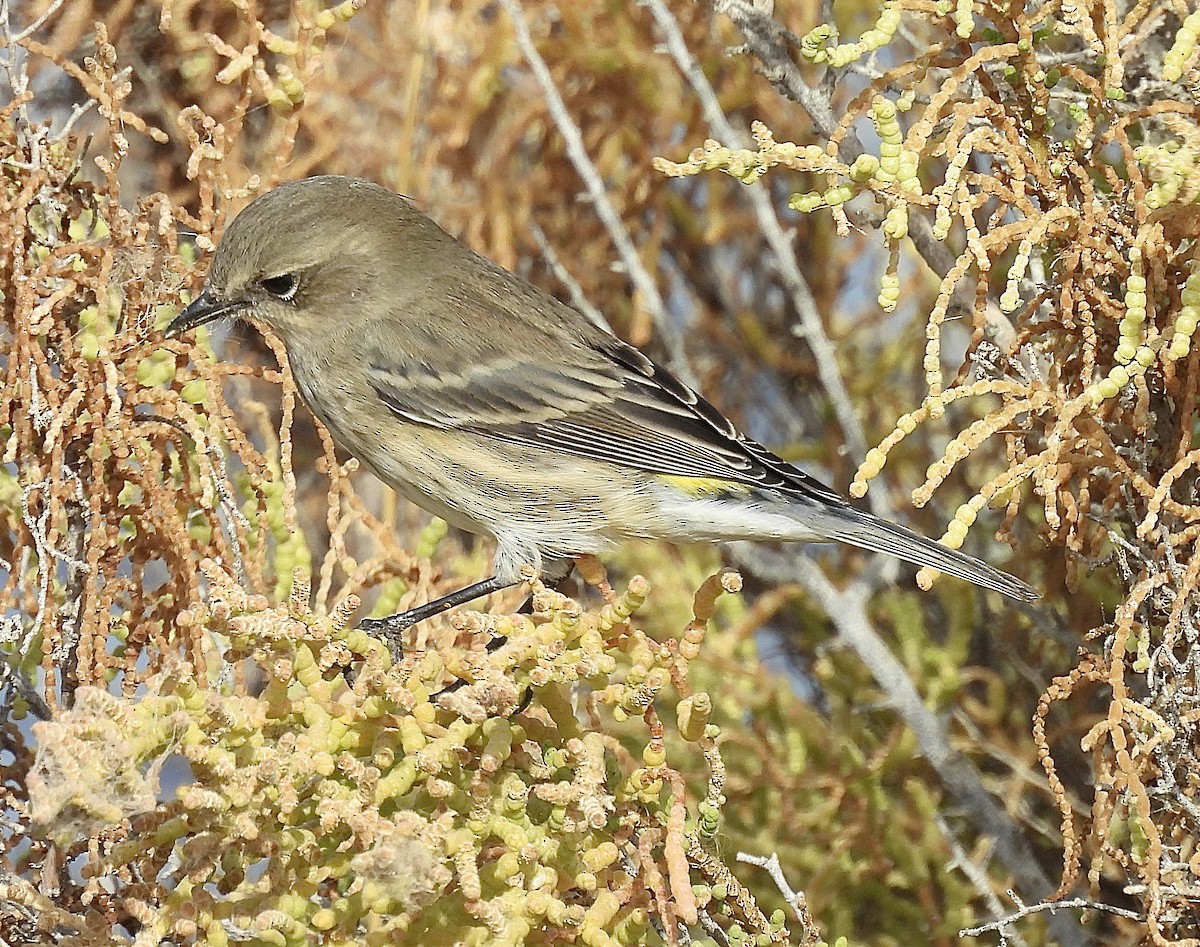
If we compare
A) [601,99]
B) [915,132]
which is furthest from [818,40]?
[601,99]

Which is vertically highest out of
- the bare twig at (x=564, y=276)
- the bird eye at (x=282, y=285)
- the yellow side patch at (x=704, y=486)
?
the bird eye at (x=282, y=285)

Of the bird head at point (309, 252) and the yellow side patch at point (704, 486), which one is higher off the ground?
the bird head at point (309, 252)

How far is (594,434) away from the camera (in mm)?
2982

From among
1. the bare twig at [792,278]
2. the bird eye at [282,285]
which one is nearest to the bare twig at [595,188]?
the bare twig at [792,278]

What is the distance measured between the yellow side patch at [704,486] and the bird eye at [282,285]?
2.86 feet

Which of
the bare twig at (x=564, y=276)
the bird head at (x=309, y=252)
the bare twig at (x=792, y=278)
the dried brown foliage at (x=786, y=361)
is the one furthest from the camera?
the bare twig at (x=564, y=276)

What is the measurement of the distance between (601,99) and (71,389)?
1.75m

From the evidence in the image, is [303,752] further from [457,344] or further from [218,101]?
[218,101]

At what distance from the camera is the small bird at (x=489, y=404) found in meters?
2.85

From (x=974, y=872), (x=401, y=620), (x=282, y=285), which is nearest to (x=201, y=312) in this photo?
(x=282, y=285)

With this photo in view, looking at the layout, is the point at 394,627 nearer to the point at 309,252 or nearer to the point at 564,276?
the point at 309,252

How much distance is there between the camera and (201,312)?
2480mm

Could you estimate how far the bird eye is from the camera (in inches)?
112

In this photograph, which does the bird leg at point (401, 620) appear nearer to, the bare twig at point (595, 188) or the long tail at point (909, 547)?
the long tail at point (909, 547)
